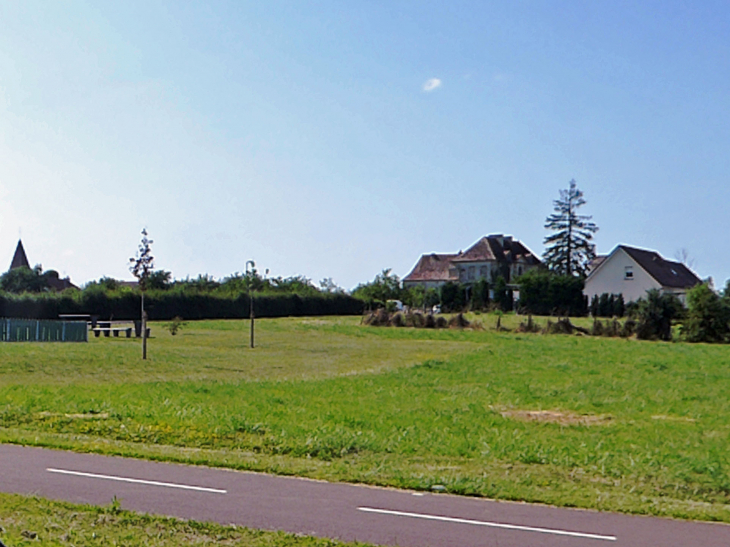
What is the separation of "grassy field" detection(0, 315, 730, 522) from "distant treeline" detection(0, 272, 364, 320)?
27756 millimetres

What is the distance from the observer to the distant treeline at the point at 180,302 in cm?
6119

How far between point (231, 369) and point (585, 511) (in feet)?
61.1

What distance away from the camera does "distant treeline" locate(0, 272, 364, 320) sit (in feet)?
201

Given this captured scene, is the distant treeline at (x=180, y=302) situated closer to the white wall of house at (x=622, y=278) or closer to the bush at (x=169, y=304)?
the bush at (x=169, y=304)

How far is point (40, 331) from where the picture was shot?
3756 cm

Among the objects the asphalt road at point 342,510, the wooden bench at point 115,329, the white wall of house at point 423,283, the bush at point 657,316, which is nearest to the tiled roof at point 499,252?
the white wall of house at point 423,283

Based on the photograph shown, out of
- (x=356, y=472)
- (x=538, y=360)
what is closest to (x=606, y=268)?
(x=538, y=360)

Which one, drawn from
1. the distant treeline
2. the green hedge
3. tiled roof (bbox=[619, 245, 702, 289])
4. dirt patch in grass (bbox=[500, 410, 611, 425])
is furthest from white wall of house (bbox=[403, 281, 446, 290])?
dirt patch in grass (bbox=[500, 410, 611, 425])

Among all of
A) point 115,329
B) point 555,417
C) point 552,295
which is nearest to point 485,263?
point 552,295

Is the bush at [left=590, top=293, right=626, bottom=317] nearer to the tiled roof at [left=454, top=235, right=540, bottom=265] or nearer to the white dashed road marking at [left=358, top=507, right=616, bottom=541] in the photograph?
the tiled roof at [left=454, top=235, right=540, bottom=265]

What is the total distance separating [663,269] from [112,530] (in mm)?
74284

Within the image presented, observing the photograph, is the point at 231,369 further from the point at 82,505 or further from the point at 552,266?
the point at 552,266

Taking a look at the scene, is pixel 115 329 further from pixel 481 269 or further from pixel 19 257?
pixel 19 257

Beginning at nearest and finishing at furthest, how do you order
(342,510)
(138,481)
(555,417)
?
(342,510), (138,481), (555,417)
